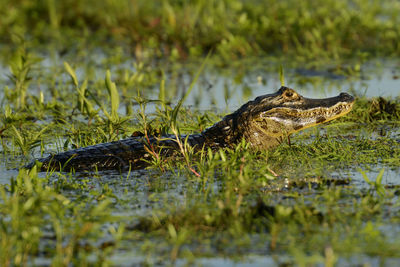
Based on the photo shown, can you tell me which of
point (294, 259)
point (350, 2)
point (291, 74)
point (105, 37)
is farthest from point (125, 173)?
point (350, 2)

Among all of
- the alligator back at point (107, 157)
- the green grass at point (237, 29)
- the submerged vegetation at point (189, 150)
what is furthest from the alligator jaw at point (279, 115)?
the green grass at point (237, 29)

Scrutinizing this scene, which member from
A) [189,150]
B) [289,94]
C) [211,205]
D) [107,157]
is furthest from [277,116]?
[211,205]

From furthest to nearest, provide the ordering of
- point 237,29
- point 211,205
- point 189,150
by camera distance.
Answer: point 237,29
point 189,150
point 211,205

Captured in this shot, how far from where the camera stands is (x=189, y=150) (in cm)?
554

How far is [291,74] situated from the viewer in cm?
960

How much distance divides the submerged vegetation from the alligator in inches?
7.4

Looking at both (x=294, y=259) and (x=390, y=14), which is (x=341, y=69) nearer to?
(x=390, y=14)

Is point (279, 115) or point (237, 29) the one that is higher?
point (237, 29)

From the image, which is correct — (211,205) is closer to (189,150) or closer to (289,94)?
(189,150)

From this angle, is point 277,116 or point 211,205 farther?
point 277,116

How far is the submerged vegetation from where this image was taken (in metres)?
3.79

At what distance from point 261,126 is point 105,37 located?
25.3 ft

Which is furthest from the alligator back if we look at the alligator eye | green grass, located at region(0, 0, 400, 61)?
green grass, located at region(0, 0, 400, 61)

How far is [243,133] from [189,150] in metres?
0.81
